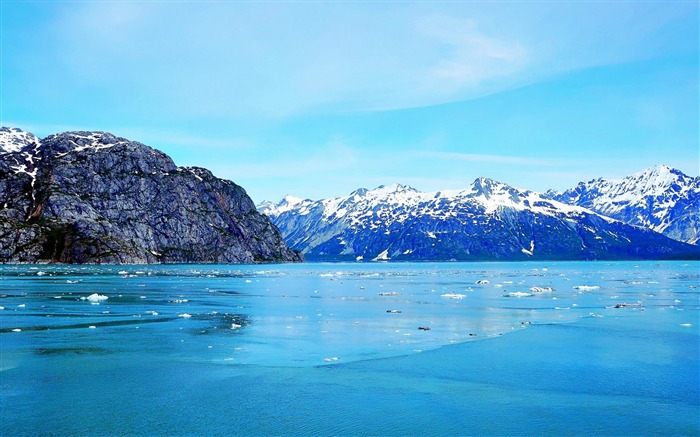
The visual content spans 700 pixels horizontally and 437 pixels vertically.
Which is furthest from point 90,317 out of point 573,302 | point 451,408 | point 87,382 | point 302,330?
point 573,302

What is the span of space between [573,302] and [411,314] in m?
28.0

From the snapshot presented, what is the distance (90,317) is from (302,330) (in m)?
23.0

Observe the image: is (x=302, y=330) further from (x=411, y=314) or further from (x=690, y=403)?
(x=690, y=403)

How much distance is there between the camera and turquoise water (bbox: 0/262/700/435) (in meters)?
22.6

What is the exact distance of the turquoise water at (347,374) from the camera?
74.0 ft

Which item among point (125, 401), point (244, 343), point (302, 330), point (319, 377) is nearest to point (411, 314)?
point (302, 330)

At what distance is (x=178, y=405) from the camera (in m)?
24.7

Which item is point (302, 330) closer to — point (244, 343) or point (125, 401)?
point (244, 343)

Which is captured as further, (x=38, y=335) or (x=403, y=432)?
(x=38, y=335)

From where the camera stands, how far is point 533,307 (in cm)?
6875

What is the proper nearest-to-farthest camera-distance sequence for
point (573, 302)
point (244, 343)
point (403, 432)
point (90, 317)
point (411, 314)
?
point (403, 432)
point (244, 343)
point (90, 317)
point (411, 314)
point (573, 302)

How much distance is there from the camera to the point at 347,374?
30984 millimetres

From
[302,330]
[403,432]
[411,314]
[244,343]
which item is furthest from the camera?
[411,314]

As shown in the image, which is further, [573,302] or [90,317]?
[573,302]
